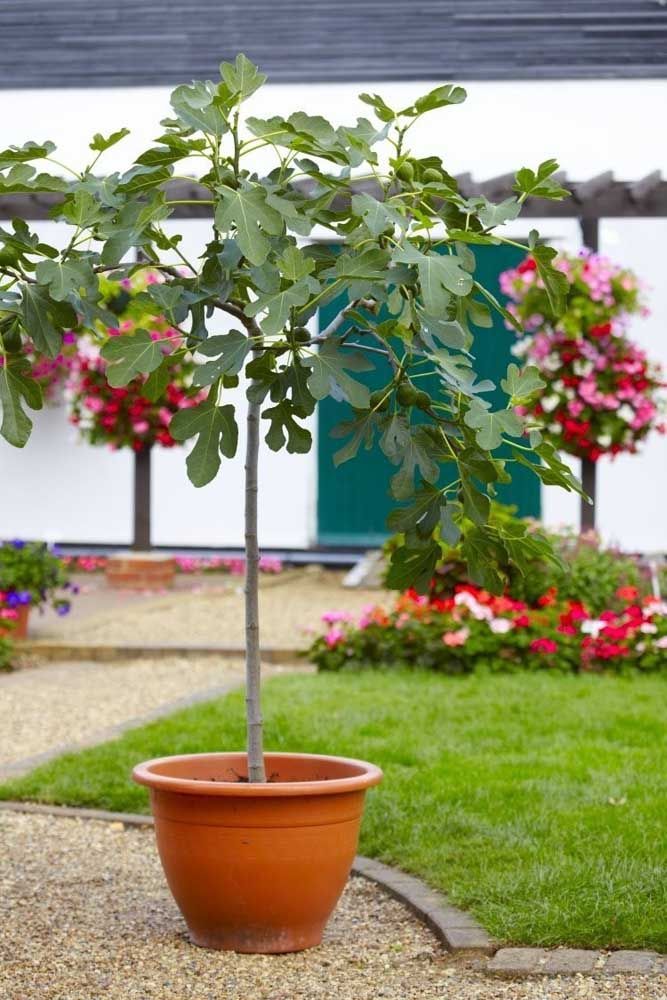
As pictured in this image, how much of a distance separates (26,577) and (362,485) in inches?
179

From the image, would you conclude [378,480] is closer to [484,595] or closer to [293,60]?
[293,60]

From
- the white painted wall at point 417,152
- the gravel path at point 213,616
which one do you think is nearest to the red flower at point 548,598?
the gravel path at point 213,616

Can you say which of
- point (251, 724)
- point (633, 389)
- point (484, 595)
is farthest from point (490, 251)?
A: point (251, 724)

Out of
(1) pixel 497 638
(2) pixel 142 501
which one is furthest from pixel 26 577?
(2) pixel 142 501

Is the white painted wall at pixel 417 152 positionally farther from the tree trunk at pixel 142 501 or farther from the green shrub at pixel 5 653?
the green shrub at pixel 5 653

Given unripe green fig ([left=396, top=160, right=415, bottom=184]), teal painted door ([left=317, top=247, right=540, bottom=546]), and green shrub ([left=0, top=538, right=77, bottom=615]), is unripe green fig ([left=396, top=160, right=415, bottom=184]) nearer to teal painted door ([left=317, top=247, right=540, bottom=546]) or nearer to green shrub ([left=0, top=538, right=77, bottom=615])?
green shrub ([left=0, top=538, right=77, bottom=615])

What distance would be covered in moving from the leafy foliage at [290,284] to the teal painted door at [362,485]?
9113 millimetres

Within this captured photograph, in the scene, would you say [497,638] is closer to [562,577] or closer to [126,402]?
[562,577]

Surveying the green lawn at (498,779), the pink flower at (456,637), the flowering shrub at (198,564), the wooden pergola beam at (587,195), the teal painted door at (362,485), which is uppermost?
the wooden pergola beam at (587,195)

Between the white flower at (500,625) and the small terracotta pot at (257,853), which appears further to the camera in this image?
the white flower at (500,625)

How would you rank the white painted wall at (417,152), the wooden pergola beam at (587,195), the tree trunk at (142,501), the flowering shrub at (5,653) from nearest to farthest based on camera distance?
the flowering shrub at (5,653), the wooden pergola beam at (587,195), the tree trunk at (142,501), the white painted wall at (417,152)

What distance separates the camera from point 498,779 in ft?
16.8

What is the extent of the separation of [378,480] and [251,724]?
9.01m

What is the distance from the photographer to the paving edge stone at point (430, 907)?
3680mm
